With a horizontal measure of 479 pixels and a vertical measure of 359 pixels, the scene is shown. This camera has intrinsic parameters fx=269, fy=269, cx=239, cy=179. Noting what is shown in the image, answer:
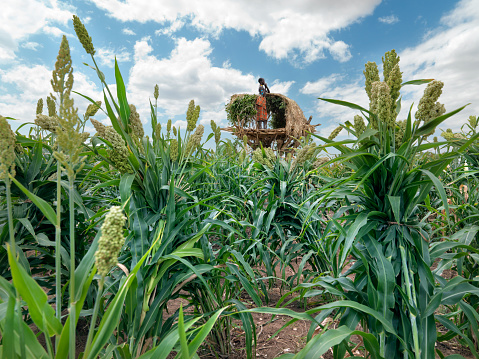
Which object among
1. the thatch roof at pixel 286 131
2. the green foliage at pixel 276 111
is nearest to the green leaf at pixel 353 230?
the thatch roof at pixel 286 131

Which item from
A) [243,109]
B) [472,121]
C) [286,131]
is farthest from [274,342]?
[243,109]

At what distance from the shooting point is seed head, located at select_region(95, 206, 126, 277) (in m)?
0.48

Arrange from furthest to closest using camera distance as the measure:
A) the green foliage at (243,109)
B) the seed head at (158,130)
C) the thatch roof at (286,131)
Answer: the green foliage at (243,109)
the thatch roof at (286,131)
the seed head at (158,130)

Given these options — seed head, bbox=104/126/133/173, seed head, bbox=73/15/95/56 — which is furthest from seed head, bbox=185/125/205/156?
seed head, bbox=73/15/95/56

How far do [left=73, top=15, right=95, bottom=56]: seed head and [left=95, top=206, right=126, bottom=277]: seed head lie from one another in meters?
0.77

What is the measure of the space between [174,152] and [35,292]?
0.81 metres

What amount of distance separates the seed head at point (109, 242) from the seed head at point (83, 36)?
2.52 ft

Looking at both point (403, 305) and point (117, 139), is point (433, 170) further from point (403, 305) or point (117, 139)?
point (117, 139)

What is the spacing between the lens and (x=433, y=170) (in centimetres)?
100

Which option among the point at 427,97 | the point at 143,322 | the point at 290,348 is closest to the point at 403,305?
the point at 427,97

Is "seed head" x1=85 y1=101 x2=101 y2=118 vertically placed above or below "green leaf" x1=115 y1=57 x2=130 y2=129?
above

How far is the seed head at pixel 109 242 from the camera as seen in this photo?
484mm

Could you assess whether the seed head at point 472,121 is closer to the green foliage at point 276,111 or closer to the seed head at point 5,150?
the seed head at point 5,150

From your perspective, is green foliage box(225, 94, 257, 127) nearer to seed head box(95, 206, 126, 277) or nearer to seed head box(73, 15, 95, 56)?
seed head box(73, 15, 95, 56)
